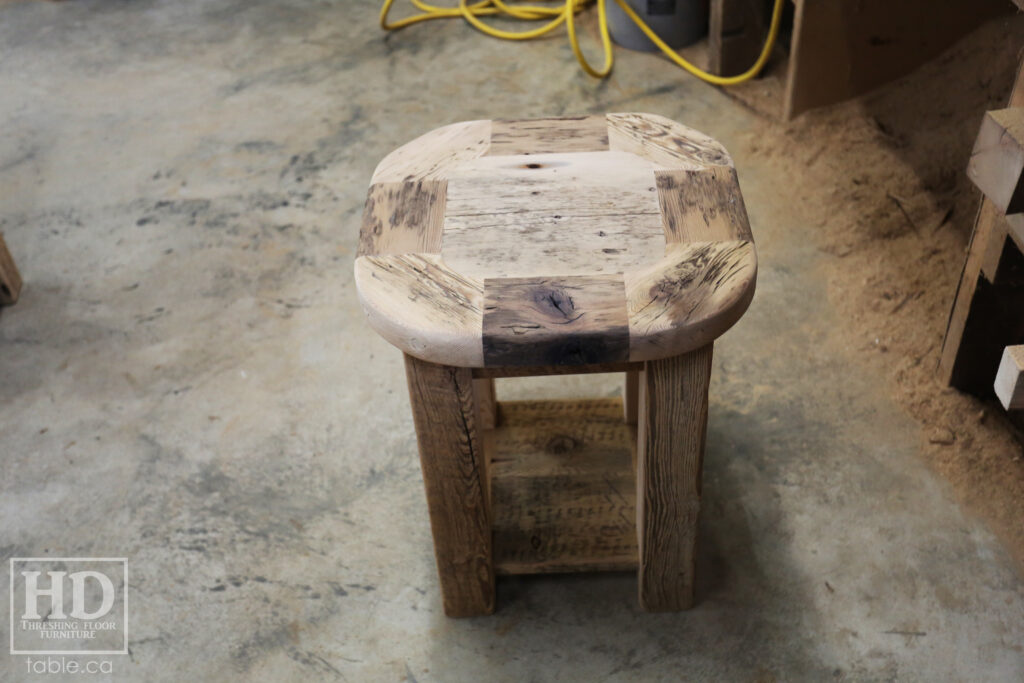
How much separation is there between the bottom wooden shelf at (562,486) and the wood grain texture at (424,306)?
1.63 feet

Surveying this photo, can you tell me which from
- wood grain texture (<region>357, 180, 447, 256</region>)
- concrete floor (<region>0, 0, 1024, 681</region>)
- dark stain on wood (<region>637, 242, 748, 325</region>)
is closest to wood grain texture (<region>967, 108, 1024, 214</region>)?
dark stain on wood (<region>637, 242, 748, 325</region>)

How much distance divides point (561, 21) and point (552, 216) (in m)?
2.08

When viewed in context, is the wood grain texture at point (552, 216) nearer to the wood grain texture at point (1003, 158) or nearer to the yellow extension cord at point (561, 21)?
the wood grain texture at point (1003, 158)

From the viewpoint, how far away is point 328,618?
155 cm

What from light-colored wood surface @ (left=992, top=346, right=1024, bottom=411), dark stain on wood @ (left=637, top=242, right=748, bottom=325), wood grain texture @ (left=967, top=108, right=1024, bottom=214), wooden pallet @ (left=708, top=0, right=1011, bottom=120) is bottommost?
wooden pallet @ (left=708, top=0, right=1011, bottom=120)

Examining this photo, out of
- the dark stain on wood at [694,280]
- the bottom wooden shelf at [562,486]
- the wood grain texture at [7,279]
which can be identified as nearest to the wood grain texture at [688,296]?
the dark stain on wood at [694,280]

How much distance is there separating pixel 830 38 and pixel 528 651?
1.77m

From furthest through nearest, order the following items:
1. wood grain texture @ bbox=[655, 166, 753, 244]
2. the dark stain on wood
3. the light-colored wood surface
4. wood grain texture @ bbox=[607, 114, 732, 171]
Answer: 1. wood grain texture @ bbox=[607, 114, 732, 171]
2. wood grain texture @ bbox=[655, 166, 753, 244]
3. the dark stain on wood
4. the light-colored wood surface

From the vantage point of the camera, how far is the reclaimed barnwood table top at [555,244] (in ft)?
3.77

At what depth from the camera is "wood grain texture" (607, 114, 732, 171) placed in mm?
1409

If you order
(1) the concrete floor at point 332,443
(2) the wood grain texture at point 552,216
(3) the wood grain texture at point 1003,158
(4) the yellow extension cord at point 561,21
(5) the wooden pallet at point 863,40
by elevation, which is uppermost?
(3) the wood grain texture at point 1003,158

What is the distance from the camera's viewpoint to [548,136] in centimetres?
149

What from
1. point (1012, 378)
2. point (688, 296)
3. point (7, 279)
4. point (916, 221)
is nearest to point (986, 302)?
point (916, 221)

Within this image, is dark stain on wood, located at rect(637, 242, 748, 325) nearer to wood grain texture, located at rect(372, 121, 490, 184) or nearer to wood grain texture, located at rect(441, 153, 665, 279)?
wood grain texture, located at rect(441, 153, 665, 279)
